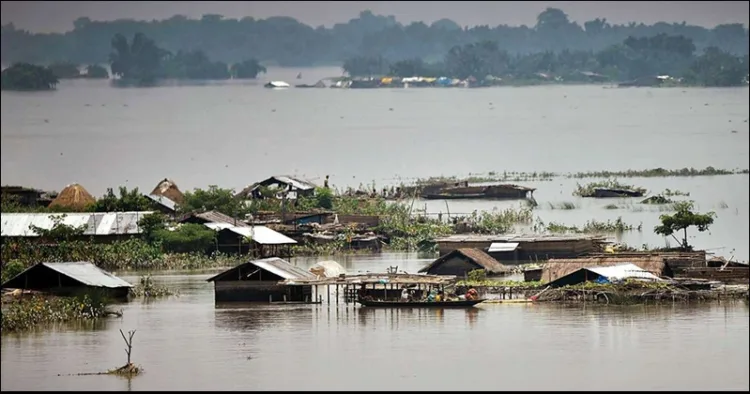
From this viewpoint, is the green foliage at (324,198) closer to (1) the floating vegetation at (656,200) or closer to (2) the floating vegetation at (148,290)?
(1) the floating vegetation at (656,200)

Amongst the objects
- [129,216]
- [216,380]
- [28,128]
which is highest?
[28,128]

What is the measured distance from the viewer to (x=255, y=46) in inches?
4788

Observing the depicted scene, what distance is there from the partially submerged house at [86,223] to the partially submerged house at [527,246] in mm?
4768

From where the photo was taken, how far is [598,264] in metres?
19.1

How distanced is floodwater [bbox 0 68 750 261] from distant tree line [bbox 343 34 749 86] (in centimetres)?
150

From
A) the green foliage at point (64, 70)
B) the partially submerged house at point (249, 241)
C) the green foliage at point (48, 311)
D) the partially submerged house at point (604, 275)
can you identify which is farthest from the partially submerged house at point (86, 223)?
the green foliage at point (64, 70)

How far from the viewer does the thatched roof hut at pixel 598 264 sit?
18.9m

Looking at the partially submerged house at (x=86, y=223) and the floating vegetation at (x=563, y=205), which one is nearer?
the partially submerged house at (x=86, y=223)

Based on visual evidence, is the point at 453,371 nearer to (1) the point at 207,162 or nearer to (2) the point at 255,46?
(1) the point at 207,162

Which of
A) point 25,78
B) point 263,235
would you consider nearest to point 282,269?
point 263,235

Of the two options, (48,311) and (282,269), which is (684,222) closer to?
(282,269)

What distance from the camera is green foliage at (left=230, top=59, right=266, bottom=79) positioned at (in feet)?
360

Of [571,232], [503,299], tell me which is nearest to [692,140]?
[571,232]

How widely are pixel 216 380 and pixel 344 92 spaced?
8701 centimetres
